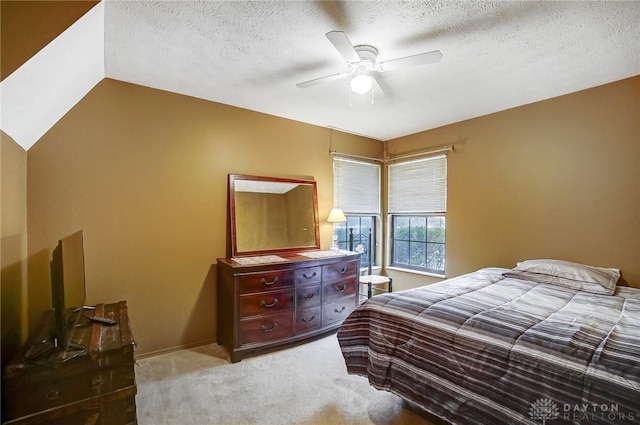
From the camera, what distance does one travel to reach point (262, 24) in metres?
1.85

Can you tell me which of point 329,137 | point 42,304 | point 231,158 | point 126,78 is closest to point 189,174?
point 231,158

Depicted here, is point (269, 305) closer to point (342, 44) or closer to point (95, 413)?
point (95, 413)

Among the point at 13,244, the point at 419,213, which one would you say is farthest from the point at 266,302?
the point at 419,213

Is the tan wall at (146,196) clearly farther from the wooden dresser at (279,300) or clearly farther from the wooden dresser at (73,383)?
the wooden dresser at (73,383)

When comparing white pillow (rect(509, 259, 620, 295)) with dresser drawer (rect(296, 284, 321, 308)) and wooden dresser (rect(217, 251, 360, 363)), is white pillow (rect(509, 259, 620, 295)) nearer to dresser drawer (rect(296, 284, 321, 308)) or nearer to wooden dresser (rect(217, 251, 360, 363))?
wooden dresser (rect(217, 251, 360, 363))

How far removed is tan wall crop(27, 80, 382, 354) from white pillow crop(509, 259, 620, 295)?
2.97m

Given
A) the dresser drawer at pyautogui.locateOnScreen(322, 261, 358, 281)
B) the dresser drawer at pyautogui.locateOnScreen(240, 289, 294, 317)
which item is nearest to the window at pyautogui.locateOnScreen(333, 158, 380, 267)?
the dresser drawer at pyautogui.locateOnScreen(322, 261, 358, 281)

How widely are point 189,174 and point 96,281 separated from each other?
1233 mm

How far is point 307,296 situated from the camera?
3051mm

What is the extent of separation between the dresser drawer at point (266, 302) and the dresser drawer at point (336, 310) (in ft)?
1.57

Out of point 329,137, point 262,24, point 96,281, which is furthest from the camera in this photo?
point 329,137

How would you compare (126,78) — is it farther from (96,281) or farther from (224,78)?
(96,281)

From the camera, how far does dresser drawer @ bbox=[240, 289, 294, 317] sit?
106 inches

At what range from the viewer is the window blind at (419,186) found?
396 centimetres
